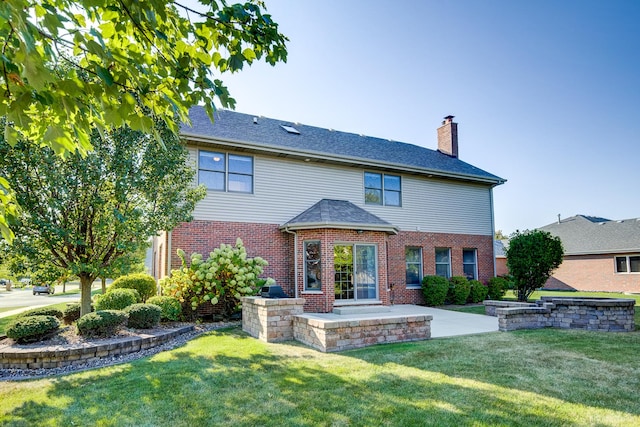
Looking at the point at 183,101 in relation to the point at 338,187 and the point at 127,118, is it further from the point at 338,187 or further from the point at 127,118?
the point at 338,187

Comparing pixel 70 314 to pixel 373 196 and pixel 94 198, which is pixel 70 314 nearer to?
pixel 94 198

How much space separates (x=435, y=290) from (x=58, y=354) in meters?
12.0

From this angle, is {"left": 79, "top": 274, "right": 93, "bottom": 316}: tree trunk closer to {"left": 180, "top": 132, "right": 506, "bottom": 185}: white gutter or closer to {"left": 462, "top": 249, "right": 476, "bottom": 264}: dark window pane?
{"left": 180, "top": 132, "right": 506, "bottom": 185}: white gutter

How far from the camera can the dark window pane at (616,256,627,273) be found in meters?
23.1

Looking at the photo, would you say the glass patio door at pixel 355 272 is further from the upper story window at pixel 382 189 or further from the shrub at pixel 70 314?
the shrub at pixel 70 314

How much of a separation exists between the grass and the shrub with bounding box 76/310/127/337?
1497 millimetres

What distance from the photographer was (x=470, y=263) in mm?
16609

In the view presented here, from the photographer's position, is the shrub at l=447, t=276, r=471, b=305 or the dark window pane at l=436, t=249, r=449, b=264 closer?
Result: the shrub at l=447, t=276, r=471, b=305

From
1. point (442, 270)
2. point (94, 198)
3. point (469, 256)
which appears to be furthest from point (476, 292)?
point (94, 198)

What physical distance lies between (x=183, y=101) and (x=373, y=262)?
9940 mm

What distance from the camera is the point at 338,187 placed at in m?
14.1

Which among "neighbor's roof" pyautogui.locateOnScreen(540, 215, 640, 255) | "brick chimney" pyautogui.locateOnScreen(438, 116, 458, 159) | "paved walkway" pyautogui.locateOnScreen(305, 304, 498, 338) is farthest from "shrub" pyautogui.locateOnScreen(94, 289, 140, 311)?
"neighbor's roof" pyautogui.locateOnScreen(540, 215, 640, 255)

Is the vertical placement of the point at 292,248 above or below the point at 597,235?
below

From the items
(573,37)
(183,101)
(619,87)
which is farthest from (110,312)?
(619,87)
